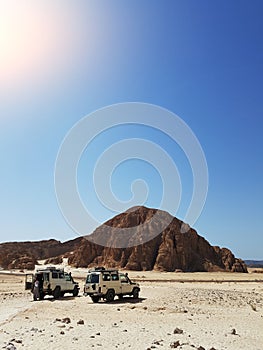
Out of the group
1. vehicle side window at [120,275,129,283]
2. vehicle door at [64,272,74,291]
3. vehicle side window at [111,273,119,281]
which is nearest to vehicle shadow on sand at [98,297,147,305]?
vehicle side window at [120,275,129,283]

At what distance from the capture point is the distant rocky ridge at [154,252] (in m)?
82.8

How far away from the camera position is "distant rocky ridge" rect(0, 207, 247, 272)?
82.8 m

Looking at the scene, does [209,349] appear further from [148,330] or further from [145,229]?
[145,229]

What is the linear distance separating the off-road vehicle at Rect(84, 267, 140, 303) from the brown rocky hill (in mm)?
53723

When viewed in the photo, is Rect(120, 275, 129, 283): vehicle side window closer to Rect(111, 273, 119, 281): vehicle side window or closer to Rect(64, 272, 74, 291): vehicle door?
Rect(111, 273, 119, 281): vehicle side window

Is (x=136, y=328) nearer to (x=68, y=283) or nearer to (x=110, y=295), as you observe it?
(x=110, y=295)

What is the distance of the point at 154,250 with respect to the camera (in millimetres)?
85688

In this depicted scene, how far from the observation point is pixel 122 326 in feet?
52.4

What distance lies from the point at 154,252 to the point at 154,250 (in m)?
0.49

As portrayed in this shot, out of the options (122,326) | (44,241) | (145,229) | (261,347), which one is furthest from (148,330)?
(44,241)

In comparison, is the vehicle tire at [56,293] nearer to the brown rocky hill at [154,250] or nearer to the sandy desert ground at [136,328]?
the sandy desert ground at [136,328]

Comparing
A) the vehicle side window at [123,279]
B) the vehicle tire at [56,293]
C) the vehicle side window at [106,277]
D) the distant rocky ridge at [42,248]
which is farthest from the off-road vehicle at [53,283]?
the distant rocky ridge at [42,248]

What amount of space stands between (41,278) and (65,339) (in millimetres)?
17670

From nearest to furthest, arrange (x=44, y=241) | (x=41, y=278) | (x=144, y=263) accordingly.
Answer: (x=41, y=278)
(x=144, y=263)
(x=44, y=241)
